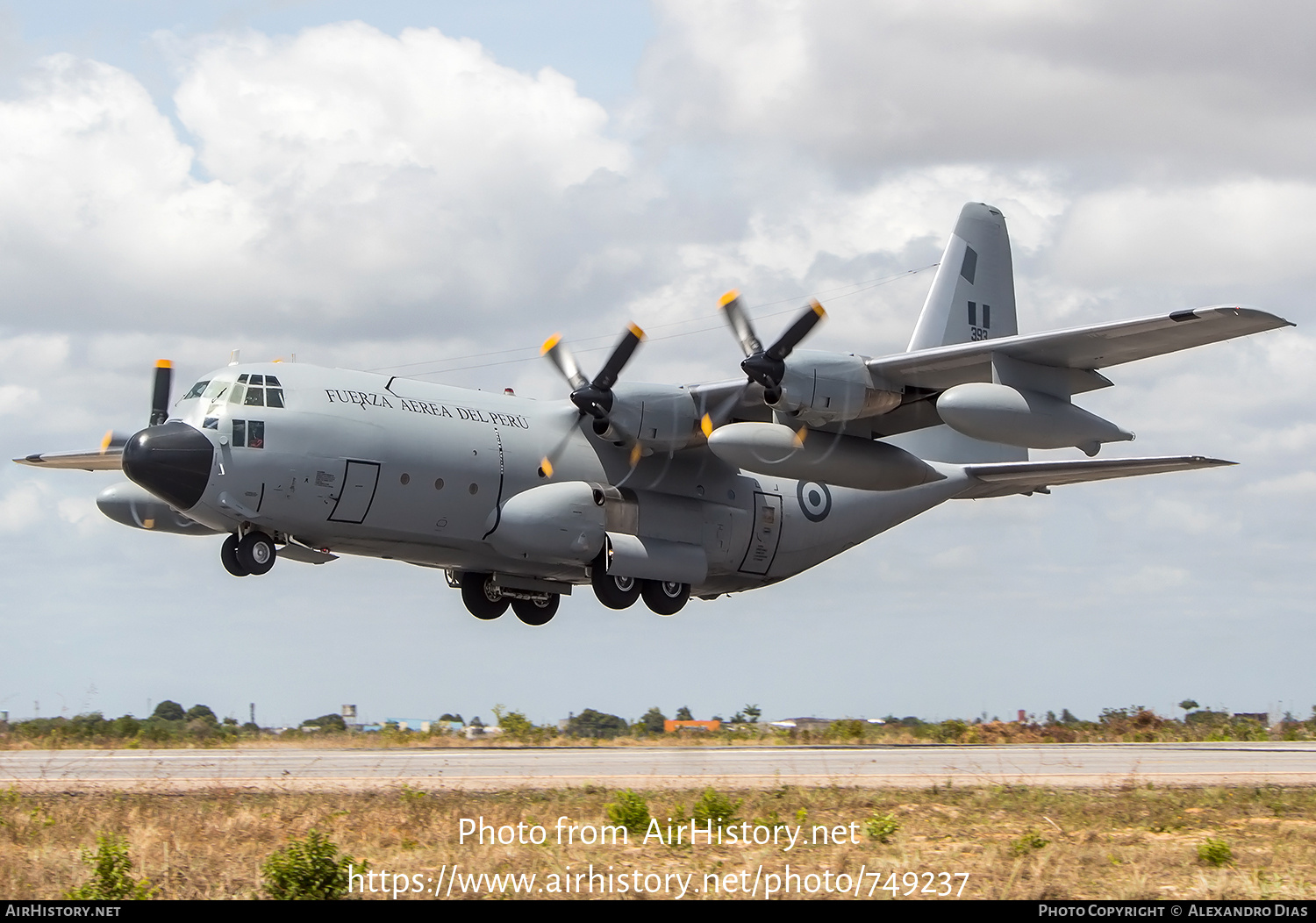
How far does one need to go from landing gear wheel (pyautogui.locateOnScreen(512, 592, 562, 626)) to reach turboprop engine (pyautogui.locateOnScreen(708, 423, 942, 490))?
6344mm

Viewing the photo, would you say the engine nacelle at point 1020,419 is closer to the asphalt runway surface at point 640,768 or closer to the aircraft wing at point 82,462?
the asphalt runway surface at point 640,768

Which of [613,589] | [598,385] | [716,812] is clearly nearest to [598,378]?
[598,385]

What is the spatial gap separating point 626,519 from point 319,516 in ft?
20.8

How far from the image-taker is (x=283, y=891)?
944cm

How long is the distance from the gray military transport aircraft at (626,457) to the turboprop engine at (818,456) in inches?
1.8

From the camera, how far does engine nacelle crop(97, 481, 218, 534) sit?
86.9ft

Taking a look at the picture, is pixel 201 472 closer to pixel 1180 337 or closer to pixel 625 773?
pixel 625 773

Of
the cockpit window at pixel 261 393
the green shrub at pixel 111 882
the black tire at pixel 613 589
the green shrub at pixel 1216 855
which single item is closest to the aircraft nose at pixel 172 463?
the cockpit window at pixel 261 393

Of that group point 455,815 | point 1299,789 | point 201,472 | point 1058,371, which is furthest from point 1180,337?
point 201,472

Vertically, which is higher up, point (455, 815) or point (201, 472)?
point (201, 472)

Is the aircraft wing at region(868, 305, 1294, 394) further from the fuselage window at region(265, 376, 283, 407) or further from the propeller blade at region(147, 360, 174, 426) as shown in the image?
the propeller blade at region(147, 360, 174, 426)

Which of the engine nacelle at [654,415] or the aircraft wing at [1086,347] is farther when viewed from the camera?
the engine nacelle at [654,415]

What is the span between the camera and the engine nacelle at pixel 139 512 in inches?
1043

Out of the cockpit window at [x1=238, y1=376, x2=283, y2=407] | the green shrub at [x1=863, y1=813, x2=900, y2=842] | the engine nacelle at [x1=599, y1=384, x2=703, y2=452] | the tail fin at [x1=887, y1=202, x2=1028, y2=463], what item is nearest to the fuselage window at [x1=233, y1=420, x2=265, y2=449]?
the cockpit window at [x1=238, y1=376, x2=283, y2=407]
